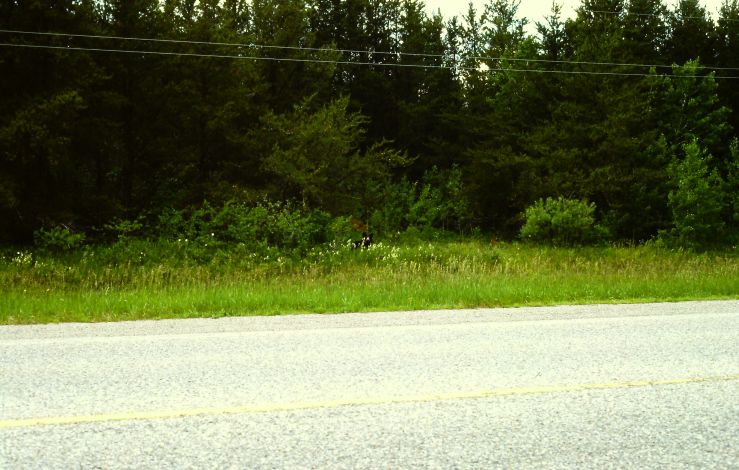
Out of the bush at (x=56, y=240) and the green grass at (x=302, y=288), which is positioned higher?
the green grass at (x=302, y=288)

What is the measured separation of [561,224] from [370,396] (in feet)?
72.5

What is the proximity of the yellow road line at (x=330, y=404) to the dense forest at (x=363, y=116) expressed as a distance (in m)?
14.0

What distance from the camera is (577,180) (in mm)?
30375

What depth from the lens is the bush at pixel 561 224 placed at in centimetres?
2478

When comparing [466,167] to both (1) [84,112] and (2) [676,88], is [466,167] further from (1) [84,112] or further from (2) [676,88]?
(1) [84,112]

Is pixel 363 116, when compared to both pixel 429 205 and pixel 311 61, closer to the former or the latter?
pixel 311 61

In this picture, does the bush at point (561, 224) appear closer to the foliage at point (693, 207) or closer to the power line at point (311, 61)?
the foliage at point (693, 207)

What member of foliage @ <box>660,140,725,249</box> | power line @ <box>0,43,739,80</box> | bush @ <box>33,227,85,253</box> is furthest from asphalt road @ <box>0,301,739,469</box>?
foliage @ <box>660,140,725,249</box>

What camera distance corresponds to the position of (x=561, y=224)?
24859mm

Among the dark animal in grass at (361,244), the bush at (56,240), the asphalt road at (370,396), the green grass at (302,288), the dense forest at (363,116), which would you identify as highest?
the dense forest at (363,116)

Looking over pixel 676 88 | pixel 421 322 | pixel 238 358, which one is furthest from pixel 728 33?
pixel 238 358

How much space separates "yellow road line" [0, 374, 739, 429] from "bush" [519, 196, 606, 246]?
20427mm

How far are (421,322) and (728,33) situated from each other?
4009cm

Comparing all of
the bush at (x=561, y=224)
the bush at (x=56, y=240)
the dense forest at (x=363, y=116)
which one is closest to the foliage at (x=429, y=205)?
the dense forest at (x=363, y=116)
